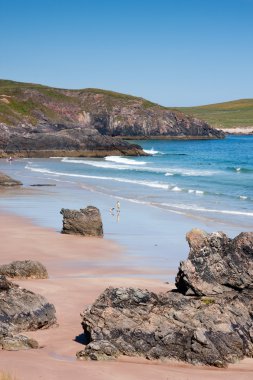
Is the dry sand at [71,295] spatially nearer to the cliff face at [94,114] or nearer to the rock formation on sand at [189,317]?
the rock formation on sand at [189,317]

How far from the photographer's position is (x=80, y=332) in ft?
43.5

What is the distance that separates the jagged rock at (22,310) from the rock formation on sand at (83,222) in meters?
12.8

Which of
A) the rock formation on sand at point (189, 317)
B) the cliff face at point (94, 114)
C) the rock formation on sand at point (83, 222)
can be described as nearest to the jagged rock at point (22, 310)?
the rock formation on sand at point (189, 317)

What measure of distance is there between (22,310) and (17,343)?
111 centimetres

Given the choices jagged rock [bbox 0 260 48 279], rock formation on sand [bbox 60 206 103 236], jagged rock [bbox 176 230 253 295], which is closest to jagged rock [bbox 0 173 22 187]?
rock formation on sand [bbox 60 206 103 236]

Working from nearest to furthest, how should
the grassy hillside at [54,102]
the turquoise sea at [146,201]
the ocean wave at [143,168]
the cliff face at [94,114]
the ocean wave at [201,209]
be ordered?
the turquoise sea at [146,201]
the ocean wave at [201,209]
the ocean wave at [143,168]
the cliff face at [94,114]
the grassy hillside at [54,102]

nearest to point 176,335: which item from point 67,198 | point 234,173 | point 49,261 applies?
point 49,261

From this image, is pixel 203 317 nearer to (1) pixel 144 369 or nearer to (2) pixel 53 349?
(1) pixel 144 369

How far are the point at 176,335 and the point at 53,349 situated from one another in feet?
7.20

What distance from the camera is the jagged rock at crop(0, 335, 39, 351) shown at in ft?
38.9

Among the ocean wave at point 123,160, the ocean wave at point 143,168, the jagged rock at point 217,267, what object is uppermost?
the jagged rock at point 217,267

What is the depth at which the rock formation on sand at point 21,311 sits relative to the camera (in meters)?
12.7

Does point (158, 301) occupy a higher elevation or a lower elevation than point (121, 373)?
higher

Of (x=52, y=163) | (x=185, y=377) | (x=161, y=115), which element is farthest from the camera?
(x=161, y=115)
